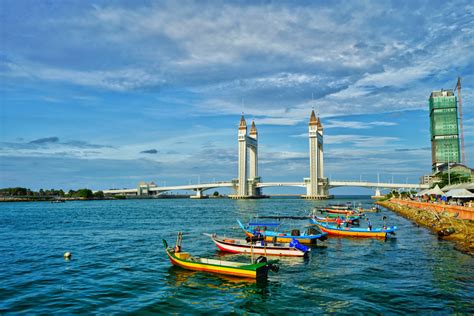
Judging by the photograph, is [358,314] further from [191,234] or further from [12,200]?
[12,200]

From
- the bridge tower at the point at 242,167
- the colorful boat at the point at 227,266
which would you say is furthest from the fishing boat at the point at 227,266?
the bridge tower at the point at 242,167

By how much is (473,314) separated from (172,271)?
1492 centimetres

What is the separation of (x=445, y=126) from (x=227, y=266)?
19196 centimetres

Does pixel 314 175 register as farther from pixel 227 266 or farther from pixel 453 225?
pixel 227 266

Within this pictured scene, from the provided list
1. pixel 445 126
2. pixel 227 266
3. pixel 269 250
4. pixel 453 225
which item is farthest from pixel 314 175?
pixel 227 266

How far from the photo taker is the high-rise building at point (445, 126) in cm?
17850

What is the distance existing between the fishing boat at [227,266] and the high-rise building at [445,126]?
185 m

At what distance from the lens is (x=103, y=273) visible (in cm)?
2131

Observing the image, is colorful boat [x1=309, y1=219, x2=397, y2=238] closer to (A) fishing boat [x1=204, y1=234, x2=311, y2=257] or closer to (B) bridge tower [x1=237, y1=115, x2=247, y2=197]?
(A) fishing boat [x1=204, y1=234, x2=311, y2=257]

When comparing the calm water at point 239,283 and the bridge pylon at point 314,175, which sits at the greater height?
the bridge pylon at point 314,175

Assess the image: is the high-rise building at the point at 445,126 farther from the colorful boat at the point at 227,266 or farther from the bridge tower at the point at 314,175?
the colorful boat at the point at 227,266

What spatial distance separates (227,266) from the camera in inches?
784

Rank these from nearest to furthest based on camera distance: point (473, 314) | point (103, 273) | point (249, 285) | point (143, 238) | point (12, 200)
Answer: point (473, 314) → point (249, 285) → point (103, 273) → point (143, 238) → point (12, 200)

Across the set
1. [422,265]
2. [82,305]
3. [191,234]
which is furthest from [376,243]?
[82,305]
